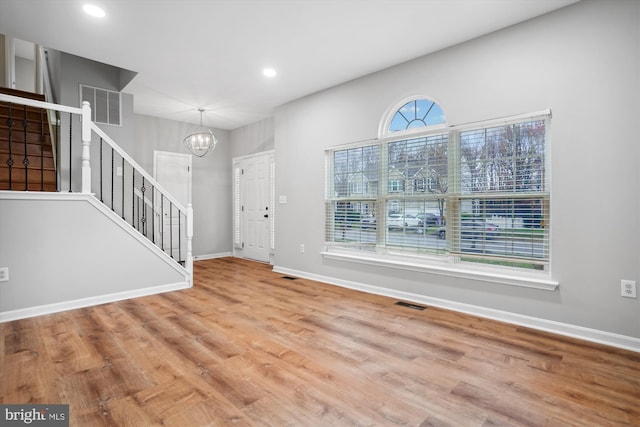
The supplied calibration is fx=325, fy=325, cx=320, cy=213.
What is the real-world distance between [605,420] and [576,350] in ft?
3.12

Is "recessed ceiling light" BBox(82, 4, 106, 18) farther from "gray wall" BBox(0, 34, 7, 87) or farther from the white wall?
"gray wall" BBox(0, 34, 7, 87)

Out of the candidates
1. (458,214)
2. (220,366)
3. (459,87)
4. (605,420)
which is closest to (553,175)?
(458,214)

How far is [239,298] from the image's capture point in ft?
12.7

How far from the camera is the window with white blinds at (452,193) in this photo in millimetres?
2943

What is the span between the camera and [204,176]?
6.92m

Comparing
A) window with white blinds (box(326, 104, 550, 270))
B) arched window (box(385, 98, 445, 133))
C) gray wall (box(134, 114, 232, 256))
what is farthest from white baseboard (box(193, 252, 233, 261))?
arched window (box(385, 98, 445, 133))

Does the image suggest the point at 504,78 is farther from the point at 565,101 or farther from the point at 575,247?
the point at 575,247

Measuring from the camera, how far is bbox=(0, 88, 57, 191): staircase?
3.83 metres

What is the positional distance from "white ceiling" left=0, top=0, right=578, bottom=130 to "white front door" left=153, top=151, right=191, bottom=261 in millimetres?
2148

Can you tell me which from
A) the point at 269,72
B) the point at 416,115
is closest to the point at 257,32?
the point at 269,72

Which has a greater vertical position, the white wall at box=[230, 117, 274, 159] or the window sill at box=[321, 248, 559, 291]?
the white wall at box=[230, 117, 274, 159]

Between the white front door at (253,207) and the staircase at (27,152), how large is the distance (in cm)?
321

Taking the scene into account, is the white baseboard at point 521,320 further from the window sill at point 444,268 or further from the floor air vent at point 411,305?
the window sill at point 444,268

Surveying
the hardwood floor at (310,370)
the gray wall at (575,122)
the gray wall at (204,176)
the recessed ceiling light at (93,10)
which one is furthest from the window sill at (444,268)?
the recessed ceiling light at (93,10)
